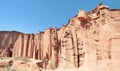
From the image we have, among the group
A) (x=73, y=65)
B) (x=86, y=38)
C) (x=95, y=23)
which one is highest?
(x=95, y=23)

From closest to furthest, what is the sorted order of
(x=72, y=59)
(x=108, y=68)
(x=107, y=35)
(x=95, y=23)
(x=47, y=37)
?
(x=108, y=68) < (x=107, y=35) < (x=95, y=23) < (x=72, y=59) < (x=47, y=37)

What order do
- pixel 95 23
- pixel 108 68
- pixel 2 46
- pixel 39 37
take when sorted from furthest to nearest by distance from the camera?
pixel 2 46
pixel 39 37
pixel 95 23
pixel 108 68

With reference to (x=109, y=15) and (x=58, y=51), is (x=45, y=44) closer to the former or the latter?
(x=58, y=51)

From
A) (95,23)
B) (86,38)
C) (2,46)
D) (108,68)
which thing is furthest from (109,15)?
(2,46)

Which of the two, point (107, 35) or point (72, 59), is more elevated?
point (107, 35)

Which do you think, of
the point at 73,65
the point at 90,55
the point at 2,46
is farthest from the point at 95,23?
the point at 2,46

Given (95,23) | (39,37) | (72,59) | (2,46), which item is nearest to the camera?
(95,23)

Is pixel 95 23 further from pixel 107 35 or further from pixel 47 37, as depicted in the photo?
pixel 47 37

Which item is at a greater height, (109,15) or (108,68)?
(109,15)

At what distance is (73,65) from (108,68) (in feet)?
19.9

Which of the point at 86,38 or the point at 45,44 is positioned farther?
the point at 45,44

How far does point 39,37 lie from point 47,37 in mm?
7103

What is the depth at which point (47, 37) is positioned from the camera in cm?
6575

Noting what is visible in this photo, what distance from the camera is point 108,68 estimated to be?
2323 cm
